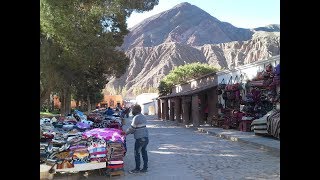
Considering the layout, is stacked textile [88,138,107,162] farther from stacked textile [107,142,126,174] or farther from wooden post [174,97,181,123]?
wooden post [174,97,181,123]

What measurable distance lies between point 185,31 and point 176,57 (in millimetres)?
54811

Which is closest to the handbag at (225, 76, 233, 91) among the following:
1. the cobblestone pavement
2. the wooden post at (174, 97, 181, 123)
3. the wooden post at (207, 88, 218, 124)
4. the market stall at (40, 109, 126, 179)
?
the wooden post at (207, 88, 218, 124)

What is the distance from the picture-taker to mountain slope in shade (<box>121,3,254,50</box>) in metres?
173

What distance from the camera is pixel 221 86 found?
26.0 metres

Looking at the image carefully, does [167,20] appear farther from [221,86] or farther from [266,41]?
[221,86]

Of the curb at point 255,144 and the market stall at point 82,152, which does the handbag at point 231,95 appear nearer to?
the curb at point 255,144

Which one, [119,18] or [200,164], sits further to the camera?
[119,18]

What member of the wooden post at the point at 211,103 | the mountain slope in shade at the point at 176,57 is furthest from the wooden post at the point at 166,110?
the mountain slope in shade at the point at 176,57

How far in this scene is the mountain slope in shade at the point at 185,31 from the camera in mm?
173250

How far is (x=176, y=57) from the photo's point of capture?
5118 inches

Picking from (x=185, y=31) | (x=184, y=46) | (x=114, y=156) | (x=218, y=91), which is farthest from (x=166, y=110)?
(x=185, y=31)

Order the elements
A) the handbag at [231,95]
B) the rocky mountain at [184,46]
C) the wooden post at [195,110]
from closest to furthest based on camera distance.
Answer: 1. the handbag at [231,95]
2. the wooden post at [195,110]
3. the rocky mountain at [184,46]
